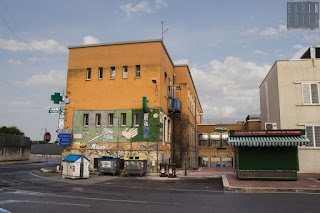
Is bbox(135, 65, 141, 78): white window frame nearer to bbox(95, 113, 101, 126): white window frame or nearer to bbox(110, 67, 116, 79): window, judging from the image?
bbox(110, 67, 116, 79): window

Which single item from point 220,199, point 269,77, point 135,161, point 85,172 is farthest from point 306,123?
point 85,172

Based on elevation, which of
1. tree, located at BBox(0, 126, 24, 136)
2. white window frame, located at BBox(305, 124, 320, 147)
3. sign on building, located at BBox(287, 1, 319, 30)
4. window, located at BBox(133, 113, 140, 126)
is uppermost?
sign on building, located at BBox(287, 1, 319, 30)

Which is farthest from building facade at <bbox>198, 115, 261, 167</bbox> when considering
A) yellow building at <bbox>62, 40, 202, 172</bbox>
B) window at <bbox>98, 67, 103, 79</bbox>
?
window at <bbox>98, 67, 103, 79</bbox>

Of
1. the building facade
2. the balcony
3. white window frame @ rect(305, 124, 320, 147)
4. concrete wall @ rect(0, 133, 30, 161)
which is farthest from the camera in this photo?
the building facade

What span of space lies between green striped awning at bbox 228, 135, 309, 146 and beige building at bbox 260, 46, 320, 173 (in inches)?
272

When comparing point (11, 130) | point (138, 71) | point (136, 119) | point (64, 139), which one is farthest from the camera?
point (11, 130)

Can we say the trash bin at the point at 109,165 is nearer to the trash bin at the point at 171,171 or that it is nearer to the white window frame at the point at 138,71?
the trash bin at the point at 171,171

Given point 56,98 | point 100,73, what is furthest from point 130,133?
point 56,98

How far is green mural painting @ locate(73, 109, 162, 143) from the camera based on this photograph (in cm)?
2713

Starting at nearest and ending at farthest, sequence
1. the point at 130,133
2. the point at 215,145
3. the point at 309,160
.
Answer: the point at 309,160 → the point at 130,133 → the point at 215,145

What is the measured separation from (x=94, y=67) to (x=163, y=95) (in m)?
7.33

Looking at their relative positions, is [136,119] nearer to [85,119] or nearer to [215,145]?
[85,119]

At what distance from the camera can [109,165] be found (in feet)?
80.1

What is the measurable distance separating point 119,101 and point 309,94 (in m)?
16.8
